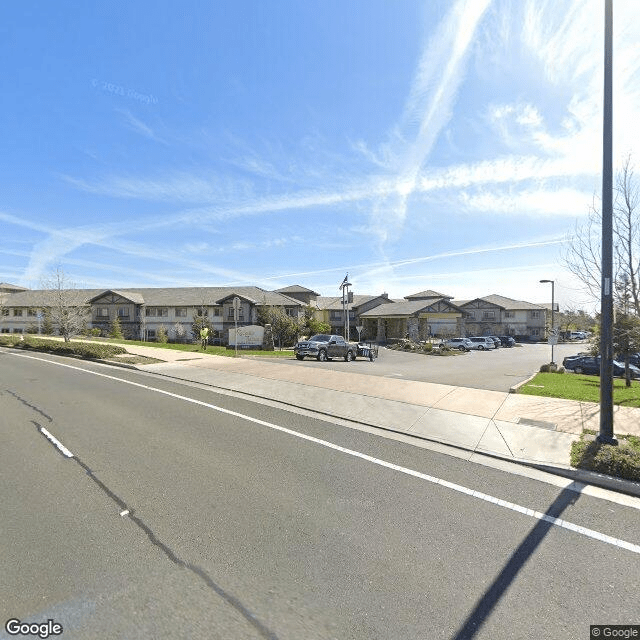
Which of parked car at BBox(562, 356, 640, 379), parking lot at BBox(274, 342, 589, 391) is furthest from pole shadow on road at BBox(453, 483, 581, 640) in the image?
parked car at BBox(562, 356, 640, 379)

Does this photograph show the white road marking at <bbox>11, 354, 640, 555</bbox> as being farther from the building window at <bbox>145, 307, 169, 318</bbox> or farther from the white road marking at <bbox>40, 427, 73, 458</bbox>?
the building window at <bbox>145, 307, 169, 318</bbox>

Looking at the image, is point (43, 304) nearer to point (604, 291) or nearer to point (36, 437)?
point (36, 437)

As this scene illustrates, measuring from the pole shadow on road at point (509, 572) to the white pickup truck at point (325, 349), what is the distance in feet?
72.1

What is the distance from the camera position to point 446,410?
10.0 meters

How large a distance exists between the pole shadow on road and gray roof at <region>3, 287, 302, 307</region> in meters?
46.3

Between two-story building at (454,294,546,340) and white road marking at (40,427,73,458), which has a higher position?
two-story building at (454,294,546,340)

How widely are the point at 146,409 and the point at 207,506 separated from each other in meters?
6.04

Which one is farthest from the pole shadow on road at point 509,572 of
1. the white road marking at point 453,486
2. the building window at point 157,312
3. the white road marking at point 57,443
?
the building window at point 157,312

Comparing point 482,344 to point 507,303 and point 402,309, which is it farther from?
point 507,303

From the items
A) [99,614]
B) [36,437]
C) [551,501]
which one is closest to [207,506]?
[99,614]

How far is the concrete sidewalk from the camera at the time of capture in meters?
7.51

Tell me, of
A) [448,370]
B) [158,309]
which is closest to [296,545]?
[448,370]

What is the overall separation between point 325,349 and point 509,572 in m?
23.8

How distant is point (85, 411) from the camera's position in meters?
9.67
